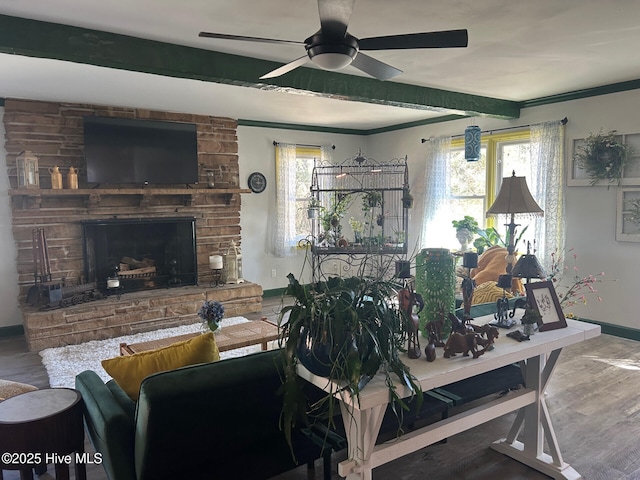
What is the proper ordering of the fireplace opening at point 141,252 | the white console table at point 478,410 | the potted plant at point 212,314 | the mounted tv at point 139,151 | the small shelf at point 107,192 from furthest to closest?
the fireplace opening at point 141,252 < the mounted tv at point 139,151 < the small shelf at point 107,192 < the potted plant at point 212,314 < the white console table at point 478,410

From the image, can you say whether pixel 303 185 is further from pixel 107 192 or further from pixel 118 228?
pixel 107 192

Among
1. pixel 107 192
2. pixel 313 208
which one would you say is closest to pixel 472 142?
pixel 313 208

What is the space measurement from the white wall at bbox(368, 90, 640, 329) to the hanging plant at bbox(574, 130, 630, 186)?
0.12m

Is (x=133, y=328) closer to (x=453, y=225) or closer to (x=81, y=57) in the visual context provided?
(x=81, y=57)

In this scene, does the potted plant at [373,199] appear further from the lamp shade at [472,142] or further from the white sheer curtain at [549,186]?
the white sheer curtain at [549,186]

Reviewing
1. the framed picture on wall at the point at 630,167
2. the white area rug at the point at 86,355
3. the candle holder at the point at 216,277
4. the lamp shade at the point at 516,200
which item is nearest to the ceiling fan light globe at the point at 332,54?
the lamp shade at the point at 516,200

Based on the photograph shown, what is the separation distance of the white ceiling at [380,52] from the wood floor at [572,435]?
2.49 m

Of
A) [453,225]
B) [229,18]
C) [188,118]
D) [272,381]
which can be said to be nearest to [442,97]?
[453,225]

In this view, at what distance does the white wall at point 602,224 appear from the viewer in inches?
183

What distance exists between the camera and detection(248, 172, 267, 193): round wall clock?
6670 millimetres

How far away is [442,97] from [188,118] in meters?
3.21

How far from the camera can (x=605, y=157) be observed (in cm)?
463

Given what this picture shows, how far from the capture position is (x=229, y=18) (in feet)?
9.01

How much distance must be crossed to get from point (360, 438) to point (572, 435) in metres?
1.80
